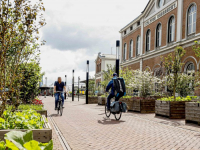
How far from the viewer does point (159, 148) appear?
4770 millimetres

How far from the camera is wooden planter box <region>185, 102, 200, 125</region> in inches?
303

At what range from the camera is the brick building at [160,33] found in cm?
1862

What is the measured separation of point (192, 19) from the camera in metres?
18.7

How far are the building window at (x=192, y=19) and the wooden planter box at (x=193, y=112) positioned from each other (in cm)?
1195

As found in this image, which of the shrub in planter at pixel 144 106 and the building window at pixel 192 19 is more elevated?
the building window at pixel 192 19

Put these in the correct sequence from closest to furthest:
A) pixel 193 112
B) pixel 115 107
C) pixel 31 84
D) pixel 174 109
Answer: pixel 193 112, pixel 115 107, pixel 174 109, pixel 31 84

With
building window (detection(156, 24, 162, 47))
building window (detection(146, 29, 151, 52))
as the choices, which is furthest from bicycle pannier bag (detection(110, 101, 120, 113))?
building window (detection(146, 29, 151, 52))

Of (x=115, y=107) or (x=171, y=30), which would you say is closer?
(x=115, y=107)

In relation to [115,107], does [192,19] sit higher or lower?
higher

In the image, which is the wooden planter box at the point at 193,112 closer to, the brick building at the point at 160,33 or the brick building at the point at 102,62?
the brick building at the point at 160,33

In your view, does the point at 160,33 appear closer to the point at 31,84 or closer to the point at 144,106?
the point at 144,106

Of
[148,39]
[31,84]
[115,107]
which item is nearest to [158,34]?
[148,39]

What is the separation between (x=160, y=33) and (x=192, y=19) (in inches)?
209

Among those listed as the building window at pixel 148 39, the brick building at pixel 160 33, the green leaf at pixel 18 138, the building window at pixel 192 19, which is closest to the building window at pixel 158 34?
the brick building at pixel 160 33
